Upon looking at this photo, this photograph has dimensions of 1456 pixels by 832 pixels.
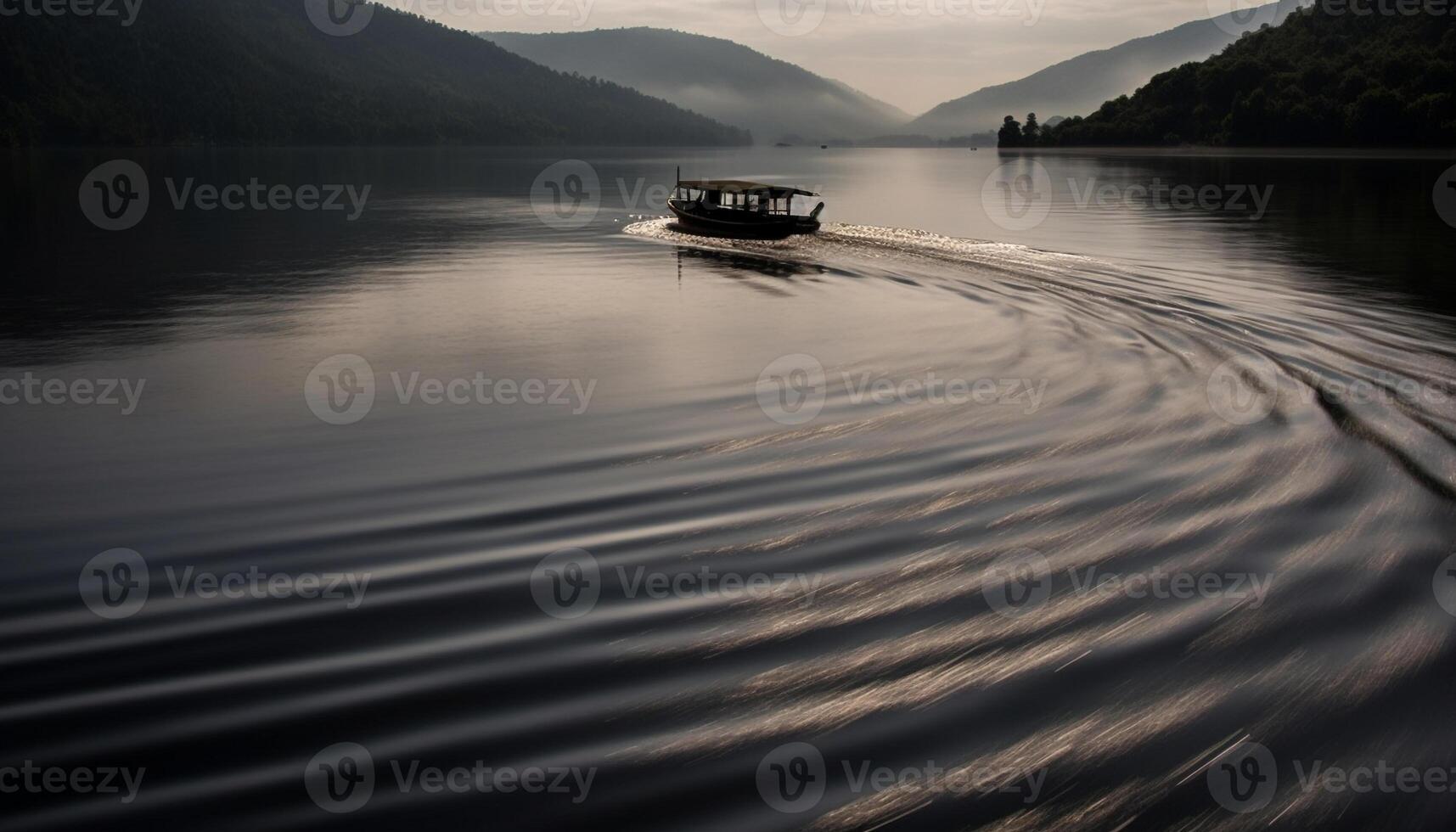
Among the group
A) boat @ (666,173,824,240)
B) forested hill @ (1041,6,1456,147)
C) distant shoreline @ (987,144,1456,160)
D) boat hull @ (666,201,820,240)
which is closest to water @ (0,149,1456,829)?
boat hull @ (666,201,820,240)

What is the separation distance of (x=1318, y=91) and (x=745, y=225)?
461ft

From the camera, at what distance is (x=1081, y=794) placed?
23.0ft

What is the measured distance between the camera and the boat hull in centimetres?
5056

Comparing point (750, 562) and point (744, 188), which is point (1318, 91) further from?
point (750, 562)

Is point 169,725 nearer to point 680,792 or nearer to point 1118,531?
point 680,792

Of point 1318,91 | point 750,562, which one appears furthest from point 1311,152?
point 750,562

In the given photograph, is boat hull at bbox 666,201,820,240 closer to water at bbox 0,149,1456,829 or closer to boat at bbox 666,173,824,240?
boat at bbox 666,173,824,240

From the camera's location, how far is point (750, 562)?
428 inches

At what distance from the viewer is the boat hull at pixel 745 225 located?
166ft

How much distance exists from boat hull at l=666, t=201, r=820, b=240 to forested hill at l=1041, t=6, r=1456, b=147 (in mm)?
121033

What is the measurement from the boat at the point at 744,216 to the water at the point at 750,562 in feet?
77.3

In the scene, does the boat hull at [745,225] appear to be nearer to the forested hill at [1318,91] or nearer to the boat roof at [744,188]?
the boat roof at [744,188]

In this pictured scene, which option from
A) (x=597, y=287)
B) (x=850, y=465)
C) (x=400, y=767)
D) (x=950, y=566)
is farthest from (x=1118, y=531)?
(x=597, y=287)

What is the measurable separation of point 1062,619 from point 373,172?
13344 cm
